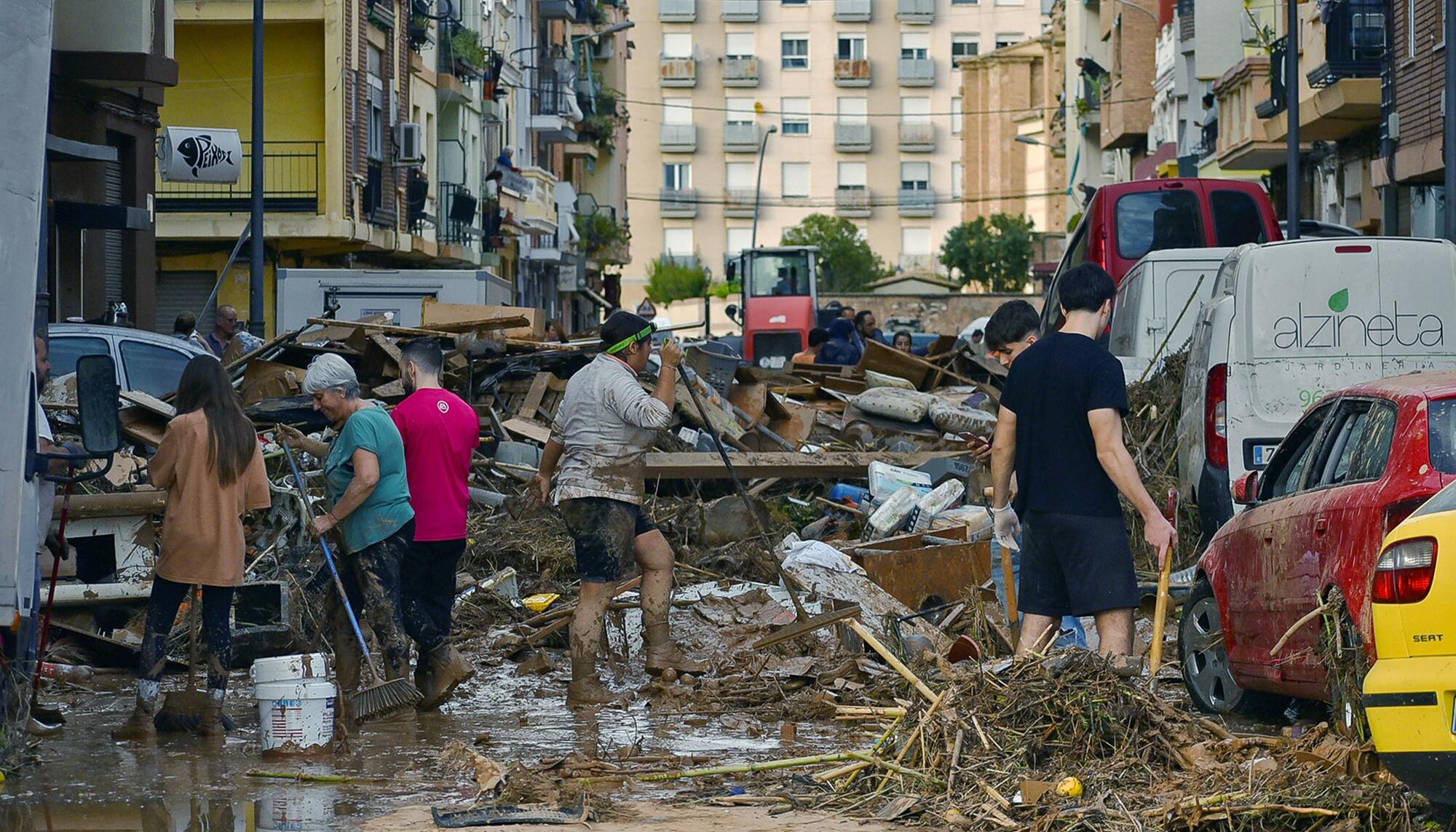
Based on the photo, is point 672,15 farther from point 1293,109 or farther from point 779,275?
point 1293,109

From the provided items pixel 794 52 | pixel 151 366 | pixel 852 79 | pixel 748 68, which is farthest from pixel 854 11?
pixel 151 366

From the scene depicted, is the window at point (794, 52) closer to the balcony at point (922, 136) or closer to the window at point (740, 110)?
the window at point (740, 110)

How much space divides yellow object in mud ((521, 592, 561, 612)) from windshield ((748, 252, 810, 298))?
31.7 meters

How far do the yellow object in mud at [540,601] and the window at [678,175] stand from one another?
87651 mm

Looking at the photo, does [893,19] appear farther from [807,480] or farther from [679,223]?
[807,480]

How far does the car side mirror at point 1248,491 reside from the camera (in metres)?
8.52

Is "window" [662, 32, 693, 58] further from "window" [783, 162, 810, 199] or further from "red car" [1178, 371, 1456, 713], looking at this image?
"red car" [1178, 371, 1456, 713]

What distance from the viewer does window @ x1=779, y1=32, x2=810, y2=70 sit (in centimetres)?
9931

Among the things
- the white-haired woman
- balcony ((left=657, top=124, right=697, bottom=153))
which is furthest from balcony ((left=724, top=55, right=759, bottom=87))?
the white-haired woman

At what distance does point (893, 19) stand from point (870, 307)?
29756 mm

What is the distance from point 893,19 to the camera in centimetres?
9819

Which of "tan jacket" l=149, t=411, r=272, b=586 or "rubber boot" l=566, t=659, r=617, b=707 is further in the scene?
"rubber boot" l=566, t=659, r=617, b=707

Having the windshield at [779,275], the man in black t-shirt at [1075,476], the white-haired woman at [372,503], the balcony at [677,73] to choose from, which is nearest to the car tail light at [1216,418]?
the man in black t-shirt at [1075,476]

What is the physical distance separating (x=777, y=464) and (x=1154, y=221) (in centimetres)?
639
